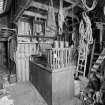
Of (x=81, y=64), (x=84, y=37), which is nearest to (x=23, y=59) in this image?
(x=81, y=64)

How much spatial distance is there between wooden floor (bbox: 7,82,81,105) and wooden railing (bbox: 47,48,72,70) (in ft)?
3.87

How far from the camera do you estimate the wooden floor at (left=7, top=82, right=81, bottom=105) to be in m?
2.77

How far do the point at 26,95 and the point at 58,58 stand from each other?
1841 millimetres

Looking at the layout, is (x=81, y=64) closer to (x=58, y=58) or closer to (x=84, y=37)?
(x=84, y=37)

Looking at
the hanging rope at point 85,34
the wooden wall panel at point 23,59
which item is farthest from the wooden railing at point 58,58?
the wooden wall panel at point 23,59

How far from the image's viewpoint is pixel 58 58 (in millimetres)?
2477

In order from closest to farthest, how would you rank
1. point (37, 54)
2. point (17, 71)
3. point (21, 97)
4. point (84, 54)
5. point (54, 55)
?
1. point (54, 55)
2. point (21, 97)
3. point (84, 54)
4. point (17, 71)
5. point (37, 54)

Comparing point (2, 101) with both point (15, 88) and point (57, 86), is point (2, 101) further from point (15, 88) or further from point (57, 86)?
point (57, 86)

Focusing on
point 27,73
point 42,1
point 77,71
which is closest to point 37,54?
point 27,73

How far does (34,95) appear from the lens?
3.18 m

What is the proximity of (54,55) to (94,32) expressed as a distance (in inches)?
102

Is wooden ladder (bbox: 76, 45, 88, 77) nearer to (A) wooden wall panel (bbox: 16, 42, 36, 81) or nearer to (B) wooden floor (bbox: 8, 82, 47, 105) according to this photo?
(B) wooden floor (bbox: 8, 82, 47, 105)

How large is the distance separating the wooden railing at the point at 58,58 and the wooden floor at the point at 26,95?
118 cm

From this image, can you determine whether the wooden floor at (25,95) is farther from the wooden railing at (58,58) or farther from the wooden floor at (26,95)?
the wooden railing at (58,58)
